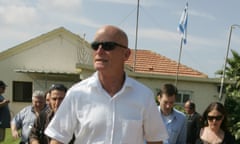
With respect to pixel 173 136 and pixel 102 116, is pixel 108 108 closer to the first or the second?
pixel 102 116

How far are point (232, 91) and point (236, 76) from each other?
893 millimetres

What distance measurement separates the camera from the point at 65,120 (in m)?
2.42

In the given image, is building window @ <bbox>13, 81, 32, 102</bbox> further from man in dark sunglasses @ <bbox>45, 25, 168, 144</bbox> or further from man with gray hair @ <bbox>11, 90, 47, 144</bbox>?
man in dark sunglasses @ <bbox>45, 25, 168, 144</bbox>

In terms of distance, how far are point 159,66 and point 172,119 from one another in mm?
15044

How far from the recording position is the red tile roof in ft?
62.2

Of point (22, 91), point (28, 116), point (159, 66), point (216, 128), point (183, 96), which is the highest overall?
point (159, 66)

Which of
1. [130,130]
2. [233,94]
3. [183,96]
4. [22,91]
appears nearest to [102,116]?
[130,130]

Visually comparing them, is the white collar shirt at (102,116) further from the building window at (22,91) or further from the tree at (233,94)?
the building window at (22,91)

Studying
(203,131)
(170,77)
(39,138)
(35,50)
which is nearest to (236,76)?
(170,77)

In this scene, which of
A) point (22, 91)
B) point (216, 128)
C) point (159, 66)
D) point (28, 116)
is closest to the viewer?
point (216, 128)

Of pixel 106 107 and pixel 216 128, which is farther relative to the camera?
pixel 216 128

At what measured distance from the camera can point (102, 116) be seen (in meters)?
2.37

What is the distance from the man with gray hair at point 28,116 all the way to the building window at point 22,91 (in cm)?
1504

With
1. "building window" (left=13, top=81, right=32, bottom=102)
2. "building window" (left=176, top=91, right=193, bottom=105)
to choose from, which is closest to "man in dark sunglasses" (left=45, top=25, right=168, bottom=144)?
"building window" (left=176, top=91, right=193, bottom=105)
